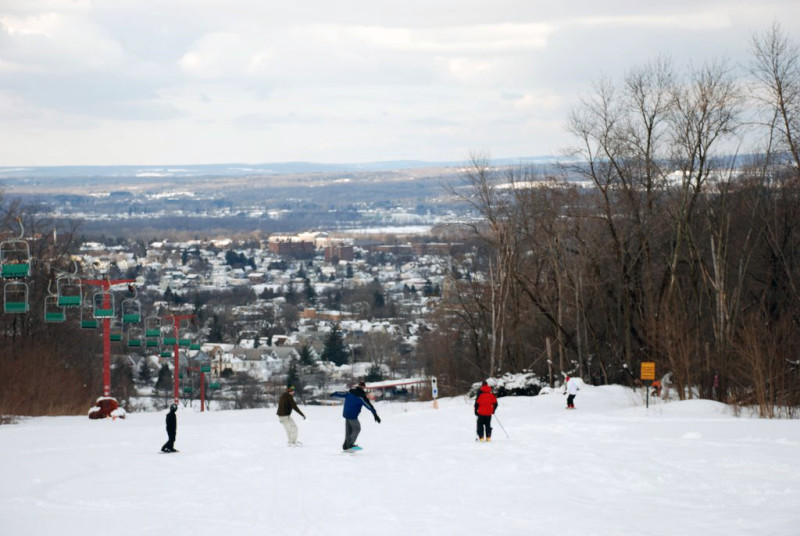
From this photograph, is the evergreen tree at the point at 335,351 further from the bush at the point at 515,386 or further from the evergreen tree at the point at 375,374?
the bush at the point at 515,386

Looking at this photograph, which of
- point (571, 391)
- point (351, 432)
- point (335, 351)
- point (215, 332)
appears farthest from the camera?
point (215, 332)

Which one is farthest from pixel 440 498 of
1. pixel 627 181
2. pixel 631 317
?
pixel 631 317

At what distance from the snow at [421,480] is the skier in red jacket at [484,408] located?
0.57 meters

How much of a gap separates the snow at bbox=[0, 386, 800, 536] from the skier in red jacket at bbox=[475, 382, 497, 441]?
1.88ft

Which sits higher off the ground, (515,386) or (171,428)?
(171,428)

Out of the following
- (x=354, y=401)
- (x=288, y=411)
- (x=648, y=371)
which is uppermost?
(x=354, y=401)

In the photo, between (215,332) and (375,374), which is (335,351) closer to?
(375,374)

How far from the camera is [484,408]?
25.3 m

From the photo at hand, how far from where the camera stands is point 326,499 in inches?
675

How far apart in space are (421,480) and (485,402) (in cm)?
619

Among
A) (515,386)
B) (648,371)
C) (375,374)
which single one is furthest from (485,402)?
(375,374)

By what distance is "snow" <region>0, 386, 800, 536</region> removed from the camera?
15000 mm

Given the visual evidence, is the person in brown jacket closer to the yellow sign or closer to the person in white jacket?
the yellow sign

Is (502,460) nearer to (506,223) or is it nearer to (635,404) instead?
(635,404)
